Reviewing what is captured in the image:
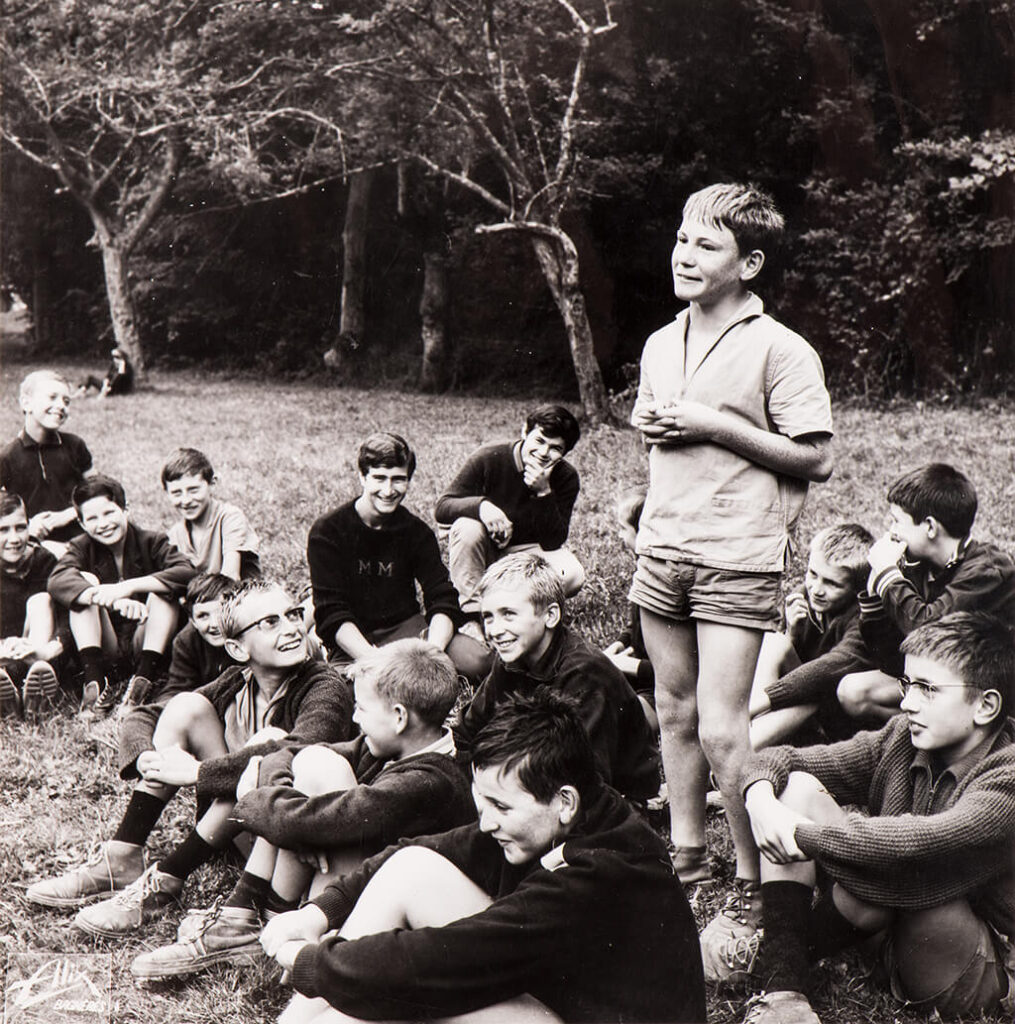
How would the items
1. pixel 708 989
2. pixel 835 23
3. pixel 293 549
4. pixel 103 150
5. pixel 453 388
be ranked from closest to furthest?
pixel 708 989 → pixel 293 549 → pixel 835 23 → pixel 453 388 → pixel 103 150

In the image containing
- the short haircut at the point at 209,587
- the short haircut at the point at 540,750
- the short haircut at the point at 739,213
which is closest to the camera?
the short haircut at the point at 540,750

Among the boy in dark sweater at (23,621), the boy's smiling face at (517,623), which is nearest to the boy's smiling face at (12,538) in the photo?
the boy in dark sweater at (23,621)

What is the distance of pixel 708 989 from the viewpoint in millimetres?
2553

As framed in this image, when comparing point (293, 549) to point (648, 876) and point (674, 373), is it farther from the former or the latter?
point (648, 876)

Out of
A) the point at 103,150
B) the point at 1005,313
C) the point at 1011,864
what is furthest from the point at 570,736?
the point at 103,150

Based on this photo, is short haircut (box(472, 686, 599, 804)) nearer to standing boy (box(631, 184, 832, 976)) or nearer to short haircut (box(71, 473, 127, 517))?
standing boy (box(631, 184, 832, 976))

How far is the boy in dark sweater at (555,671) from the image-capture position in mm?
2877

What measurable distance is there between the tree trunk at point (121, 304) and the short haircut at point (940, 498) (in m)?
14.3

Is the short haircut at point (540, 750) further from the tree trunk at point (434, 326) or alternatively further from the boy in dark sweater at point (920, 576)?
the tree trunk at point (434, 326)

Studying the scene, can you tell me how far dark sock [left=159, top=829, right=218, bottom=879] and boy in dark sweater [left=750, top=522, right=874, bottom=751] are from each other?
1.63m

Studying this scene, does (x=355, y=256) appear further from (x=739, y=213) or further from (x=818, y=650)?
(x=739, y=213)

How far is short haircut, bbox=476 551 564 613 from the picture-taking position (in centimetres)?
291

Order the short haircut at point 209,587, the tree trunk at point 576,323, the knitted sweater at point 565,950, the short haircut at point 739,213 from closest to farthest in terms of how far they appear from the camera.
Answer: the knitted sweater at point 565,950 < the short haircut at point 739,213 < the short haircut at point 209,587 < the tree trunk at point 576,323

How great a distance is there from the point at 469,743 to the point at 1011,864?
132 centimetres
